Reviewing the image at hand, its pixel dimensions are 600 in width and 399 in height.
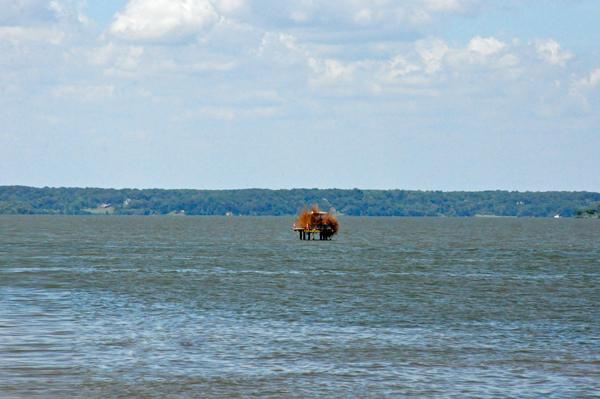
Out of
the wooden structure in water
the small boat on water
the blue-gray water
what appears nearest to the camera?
the blue-gray water

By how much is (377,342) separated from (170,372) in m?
7.82

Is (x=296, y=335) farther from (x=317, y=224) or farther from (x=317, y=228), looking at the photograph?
(x=317, y=224)

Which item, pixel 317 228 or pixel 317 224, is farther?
pixel 317 224

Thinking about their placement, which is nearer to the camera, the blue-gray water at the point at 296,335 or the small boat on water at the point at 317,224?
the blue-gray water at the point at 296,335

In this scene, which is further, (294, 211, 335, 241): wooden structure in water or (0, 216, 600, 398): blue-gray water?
(294, 211, 335, 241): wooden structure in water

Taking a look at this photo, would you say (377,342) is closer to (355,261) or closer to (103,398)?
(103,398)

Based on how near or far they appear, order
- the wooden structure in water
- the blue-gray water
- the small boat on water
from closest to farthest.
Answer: the blue-gray water, the wooden structure in water, the small boat on water

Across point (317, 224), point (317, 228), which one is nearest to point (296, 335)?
point (317, 228)

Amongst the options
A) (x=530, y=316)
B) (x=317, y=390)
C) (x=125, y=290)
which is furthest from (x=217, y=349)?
(x=125, y=290)

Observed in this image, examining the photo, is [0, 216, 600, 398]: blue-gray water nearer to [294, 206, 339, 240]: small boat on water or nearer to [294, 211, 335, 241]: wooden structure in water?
[294, 211, 335, 241]: wooden structure in water

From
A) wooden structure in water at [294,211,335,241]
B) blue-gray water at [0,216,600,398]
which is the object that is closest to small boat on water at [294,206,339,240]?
wooden structure in water at [294,211,335,241]

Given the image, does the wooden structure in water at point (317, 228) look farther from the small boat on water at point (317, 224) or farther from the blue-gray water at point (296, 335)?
the blue-gray water at point (296, 335)

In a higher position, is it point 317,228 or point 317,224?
point 317,224

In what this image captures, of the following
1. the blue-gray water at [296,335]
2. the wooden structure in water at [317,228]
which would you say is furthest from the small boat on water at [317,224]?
the blue-gray water at [296,335]
